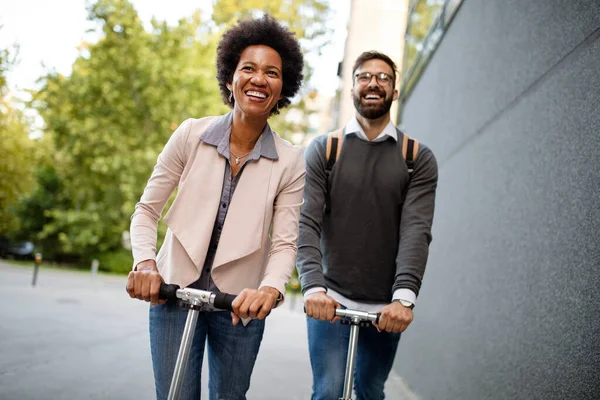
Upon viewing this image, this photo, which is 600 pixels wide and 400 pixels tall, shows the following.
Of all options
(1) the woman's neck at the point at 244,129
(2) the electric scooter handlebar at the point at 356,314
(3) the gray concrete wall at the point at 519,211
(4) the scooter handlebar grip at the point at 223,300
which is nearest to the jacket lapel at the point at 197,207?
(1) the woman's neck at the point at 244,129

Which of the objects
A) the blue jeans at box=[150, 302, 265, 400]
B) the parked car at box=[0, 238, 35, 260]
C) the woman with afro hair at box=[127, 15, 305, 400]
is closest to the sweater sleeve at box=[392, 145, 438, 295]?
the woman with afro hair at box=[127, 15, 305, 400]

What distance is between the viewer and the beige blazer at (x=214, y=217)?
96.1 inches

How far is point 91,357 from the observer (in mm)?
6828

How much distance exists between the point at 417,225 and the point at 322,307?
732 millimetres

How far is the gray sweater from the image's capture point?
2.90 m

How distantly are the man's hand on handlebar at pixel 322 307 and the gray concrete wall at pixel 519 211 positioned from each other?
1029mm

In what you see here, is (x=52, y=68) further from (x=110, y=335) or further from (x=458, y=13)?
(x=458, y=13)

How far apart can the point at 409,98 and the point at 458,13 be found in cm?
342

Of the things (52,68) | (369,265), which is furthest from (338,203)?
(52,68)

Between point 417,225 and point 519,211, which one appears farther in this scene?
point 519,211

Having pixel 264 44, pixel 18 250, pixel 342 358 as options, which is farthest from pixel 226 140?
pixel 18 250

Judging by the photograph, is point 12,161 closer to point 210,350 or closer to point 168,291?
point 210,350

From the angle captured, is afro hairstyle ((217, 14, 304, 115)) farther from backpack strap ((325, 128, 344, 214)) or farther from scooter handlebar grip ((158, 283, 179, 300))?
scooter handlebar grip ((158, 283, 179, 300))

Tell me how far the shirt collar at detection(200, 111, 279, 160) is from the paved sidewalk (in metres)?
3.36
